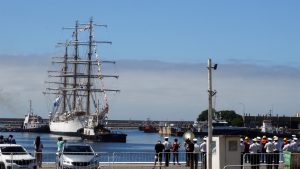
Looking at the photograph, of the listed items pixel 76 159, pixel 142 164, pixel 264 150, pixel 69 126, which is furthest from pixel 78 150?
pixel 69 126

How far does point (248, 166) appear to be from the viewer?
31953 millimetres

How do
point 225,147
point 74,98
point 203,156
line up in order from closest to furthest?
point 225,147 → point 203,156 → point 74,98

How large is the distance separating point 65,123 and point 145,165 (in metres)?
148

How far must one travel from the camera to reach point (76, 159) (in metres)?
32.7

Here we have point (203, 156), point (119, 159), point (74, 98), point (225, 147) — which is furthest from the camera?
point (74, 98)

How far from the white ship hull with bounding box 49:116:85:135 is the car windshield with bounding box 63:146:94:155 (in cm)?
13497

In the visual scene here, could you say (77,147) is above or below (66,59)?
below

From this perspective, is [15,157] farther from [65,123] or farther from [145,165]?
[65,123]

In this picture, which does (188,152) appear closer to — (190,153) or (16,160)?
(190,153)

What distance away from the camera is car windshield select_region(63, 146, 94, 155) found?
1326 inches

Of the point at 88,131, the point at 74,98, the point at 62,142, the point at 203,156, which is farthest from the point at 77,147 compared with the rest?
the point at 74,98

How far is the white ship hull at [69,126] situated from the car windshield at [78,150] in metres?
135

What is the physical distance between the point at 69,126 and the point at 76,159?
149m

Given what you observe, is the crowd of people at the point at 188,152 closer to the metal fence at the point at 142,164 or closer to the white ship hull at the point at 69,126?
the metal fence at the point at 142,164
